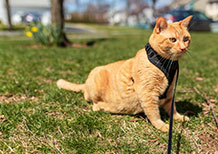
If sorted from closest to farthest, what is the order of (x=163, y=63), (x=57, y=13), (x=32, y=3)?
(x=163, y=63) → (x=57, y=13) → (x=32, y=3)

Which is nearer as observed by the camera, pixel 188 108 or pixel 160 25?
pixel 160 25

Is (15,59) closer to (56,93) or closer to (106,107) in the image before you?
(56,93)

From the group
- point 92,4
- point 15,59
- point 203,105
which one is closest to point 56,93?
point 203,105

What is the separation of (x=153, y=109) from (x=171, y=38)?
0.79m

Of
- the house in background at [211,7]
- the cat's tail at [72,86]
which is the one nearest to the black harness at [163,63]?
the cat's tail at [72,86]

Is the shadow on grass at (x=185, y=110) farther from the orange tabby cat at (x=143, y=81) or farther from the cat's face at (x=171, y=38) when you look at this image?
the cat's face at (x=171, y=38)

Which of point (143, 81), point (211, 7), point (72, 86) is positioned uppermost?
point (211, 7)

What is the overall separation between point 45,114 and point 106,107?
812 millimetres

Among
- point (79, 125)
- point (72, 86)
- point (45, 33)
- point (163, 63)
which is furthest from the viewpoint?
point (45, 33)

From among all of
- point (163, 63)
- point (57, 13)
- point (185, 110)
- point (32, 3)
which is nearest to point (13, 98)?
point (163, 63)

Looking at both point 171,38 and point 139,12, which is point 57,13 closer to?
point 171,38

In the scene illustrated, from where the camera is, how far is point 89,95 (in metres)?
2.63

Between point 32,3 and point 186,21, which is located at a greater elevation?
point 32,3

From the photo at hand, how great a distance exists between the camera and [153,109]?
80.3 inches
